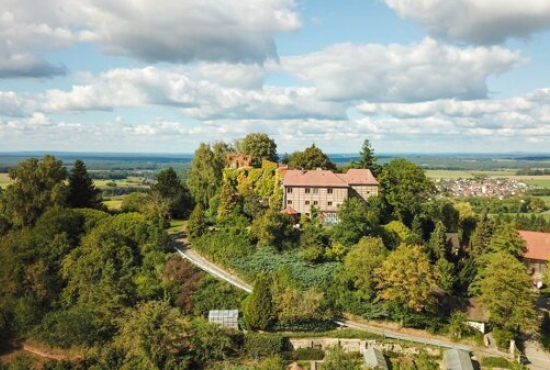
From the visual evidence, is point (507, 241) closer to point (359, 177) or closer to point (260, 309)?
point (359, 177)

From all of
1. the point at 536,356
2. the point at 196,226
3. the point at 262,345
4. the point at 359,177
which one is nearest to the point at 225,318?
the point at 262,345

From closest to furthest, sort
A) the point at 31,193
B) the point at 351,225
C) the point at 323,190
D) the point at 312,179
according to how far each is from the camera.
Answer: the point at 351,225
the point at 31,193
the point at 323,190
the point at 312,179

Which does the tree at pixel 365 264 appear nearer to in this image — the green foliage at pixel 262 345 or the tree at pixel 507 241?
the green foliage at pixel 262 345

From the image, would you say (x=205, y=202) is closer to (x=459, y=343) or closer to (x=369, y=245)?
(x=369, y=245)

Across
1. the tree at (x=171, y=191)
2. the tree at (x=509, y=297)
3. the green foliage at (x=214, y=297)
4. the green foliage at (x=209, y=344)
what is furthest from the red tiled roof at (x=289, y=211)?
the tree at (x=509, y=297)

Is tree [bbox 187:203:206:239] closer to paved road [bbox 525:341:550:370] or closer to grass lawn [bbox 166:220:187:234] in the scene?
grass lawn [bbox 166:220:187:234]
